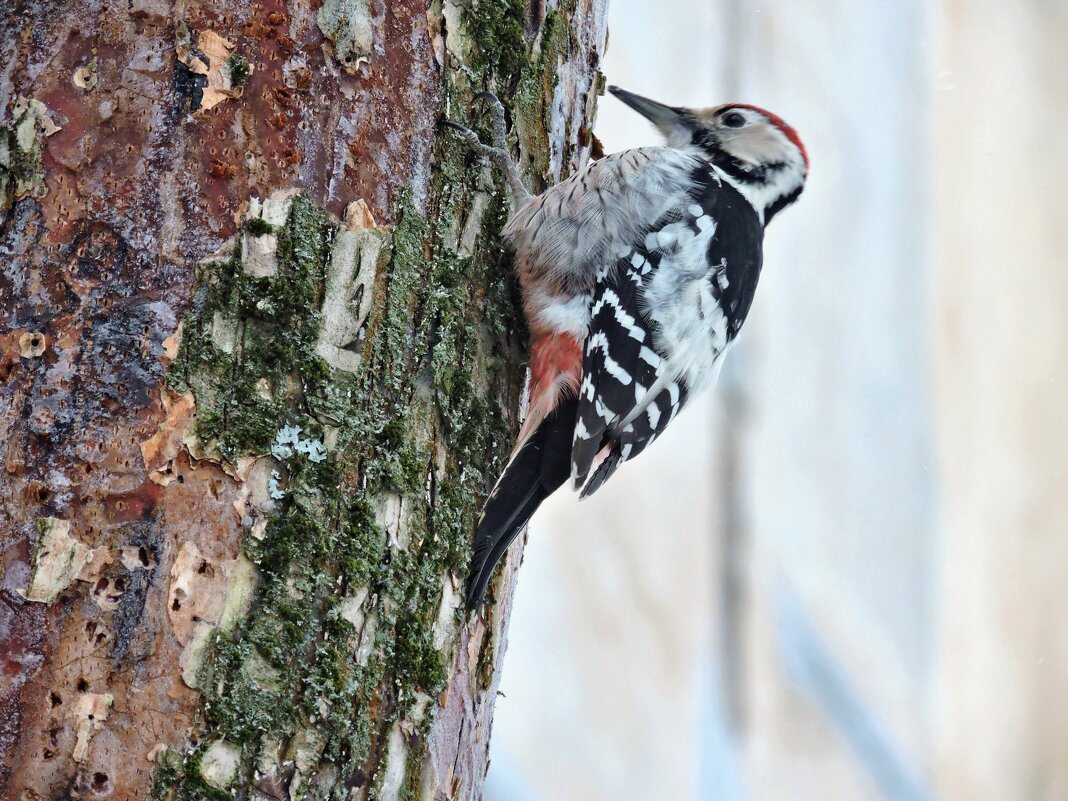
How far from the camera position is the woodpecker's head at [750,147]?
2955 millimetres

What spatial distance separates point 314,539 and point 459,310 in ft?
1.50

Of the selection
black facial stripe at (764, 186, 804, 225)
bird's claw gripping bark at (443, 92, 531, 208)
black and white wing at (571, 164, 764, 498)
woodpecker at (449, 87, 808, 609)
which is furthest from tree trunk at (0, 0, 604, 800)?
black facial stripe at (764, 186, 804, 225)

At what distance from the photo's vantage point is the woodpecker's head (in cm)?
296

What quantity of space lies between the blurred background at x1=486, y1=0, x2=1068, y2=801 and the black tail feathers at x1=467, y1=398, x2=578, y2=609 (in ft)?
4.84

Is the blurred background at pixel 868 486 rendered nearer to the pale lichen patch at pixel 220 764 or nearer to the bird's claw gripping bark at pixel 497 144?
the bird's claw gripping bark at pixel 497 144

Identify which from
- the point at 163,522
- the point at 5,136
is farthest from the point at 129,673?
the point at 5,136

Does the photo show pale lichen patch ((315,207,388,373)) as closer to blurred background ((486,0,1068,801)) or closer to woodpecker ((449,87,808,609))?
woodpecker ((449,87,808,609))

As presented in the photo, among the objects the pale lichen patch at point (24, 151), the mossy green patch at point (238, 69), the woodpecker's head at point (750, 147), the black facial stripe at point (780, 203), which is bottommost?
the pale lichen patch at point (24, 151)

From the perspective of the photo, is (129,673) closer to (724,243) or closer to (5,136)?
(5,136)

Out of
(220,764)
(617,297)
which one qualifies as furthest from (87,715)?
(617,297)

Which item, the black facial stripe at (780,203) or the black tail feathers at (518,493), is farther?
the black facial stripe at (780,203)

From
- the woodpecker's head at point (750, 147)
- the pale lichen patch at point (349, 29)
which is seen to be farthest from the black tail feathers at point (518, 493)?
the woodpecker's head at point (750, 147)

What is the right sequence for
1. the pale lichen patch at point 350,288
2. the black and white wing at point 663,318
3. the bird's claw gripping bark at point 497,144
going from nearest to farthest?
the pale lichen patch at point 350,288 < the bird's claw gripping bark at point 497,144 < the black and white wing at point 663,318

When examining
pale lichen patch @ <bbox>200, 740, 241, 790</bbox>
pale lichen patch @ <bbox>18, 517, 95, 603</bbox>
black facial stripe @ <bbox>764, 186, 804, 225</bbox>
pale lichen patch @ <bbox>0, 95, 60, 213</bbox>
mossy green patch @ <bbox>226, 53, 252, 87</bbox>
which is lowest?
pale lichen patch @ <bbox>200, 740, 241, 790</bbox>
